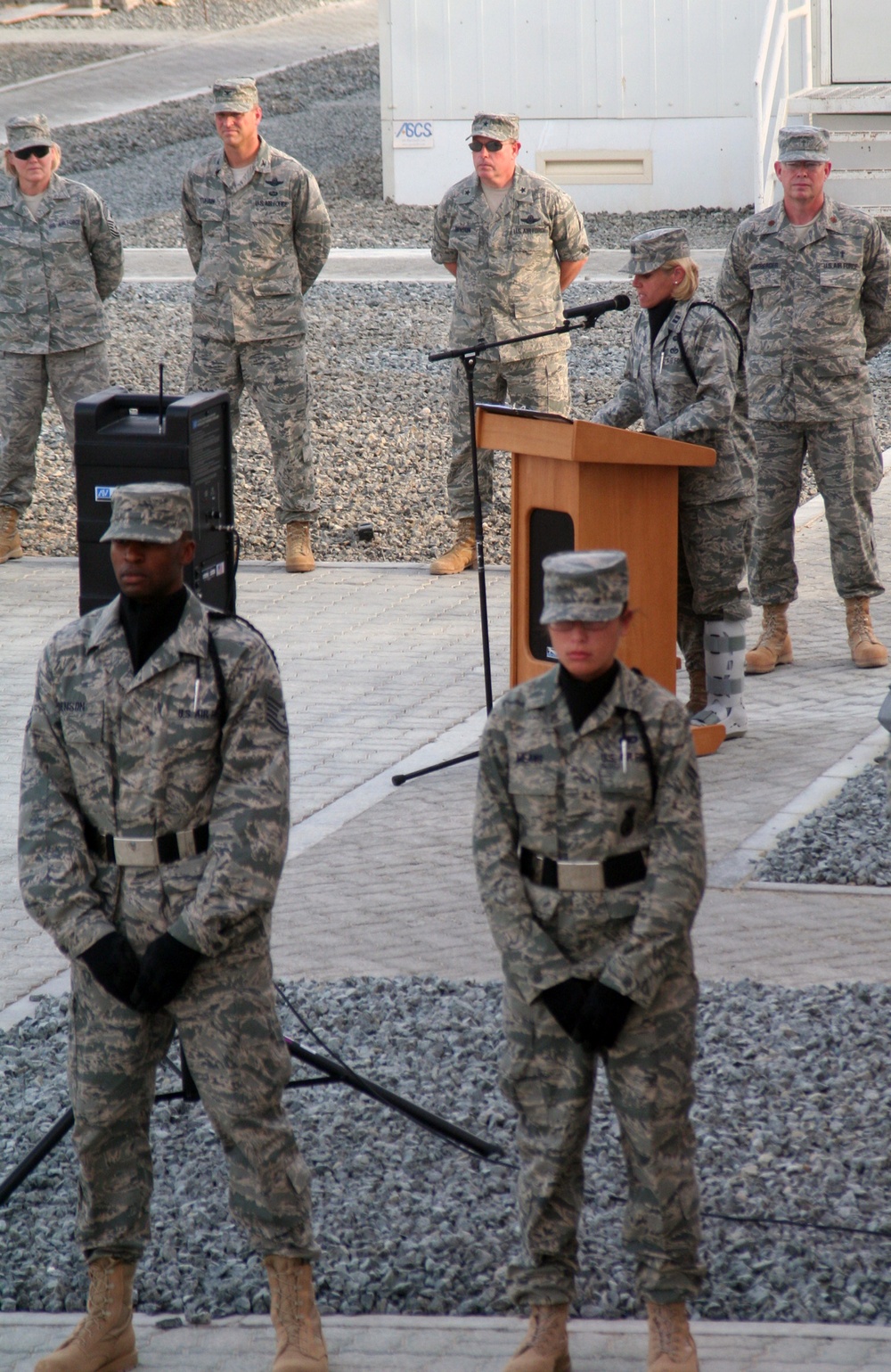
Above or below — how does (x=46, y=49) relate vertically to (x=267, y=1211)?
above

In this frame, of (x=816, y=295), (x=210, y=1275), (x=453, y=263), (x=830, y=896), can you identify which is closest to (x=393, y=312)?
(x=453, y=263)

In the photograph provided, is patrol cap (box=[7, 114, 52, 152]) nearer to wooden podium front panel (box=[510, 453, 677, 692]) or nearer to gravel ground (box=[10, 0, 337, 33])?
wooden podium front panel (box=[510, 453, 677, 692])

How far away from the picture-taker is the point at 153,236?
24562 millimetres

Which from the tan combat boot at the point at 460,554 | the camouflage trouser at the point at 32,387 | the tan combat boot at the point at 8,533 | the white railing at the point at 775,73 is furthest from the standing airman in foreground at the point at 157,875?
the white railing at the point at 775,73

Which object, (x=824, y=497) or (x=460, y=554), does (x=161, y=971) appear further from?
(x=460, y=554)

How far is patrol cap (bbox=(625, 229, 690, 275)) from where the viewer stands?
7.01 metres

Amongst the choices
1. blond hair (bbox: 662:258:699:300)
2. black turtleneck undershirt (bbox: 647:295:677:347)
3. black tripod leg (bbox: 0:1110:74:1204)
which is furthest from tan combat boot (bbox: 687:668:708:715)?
black tripod leg (bbox: 0:1110:74:1204)

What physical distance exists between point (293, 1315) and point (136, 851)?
1032 mm

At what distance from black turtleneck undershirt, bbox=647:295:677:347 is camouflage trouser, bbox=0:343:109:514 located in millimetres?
4575

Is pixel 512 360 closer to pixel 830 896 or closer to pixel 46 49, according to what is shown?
pixel 830 896

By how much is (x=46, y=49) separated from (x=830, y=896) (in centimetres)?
3550

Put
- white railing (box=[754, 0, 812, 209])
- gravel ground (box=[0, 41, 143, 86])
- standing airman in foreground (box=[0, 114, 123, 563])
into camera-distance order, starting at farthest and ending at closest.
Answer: gravel ground (box=[0, 41, 143, 86])
white railing (box=[754, 0, 812, 209])
standing airman in foreground (box=[0, 114, 123, 563])

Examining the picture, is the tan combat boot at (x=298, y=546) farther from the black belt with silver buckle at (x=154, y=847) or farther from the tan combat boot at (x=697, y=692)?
the black belt with silver buckle at (x=154, y=847)

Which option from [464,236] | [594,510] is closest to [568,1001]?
[594,510]
